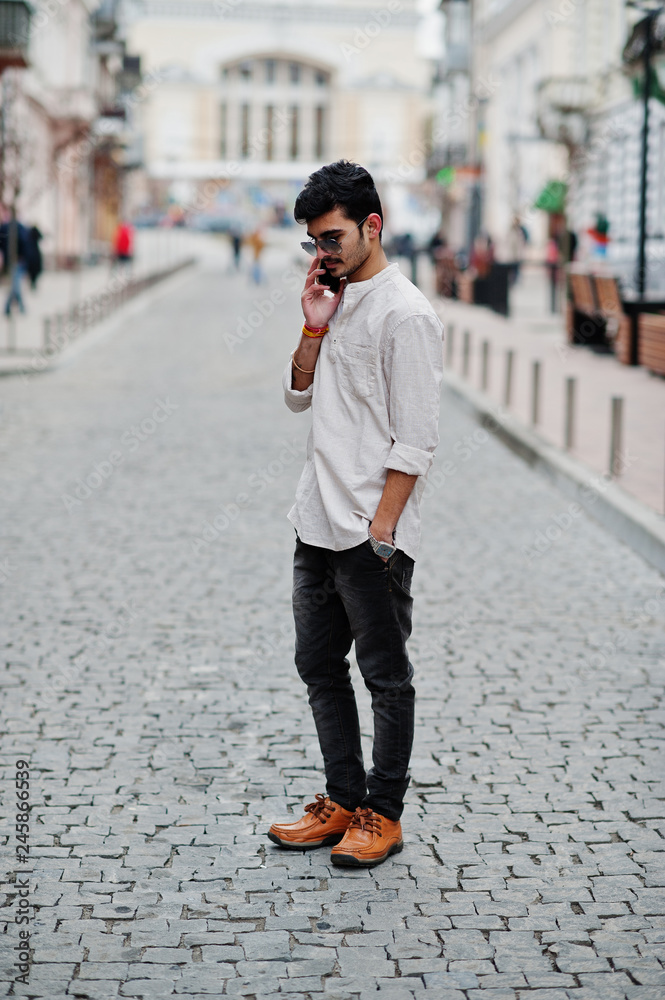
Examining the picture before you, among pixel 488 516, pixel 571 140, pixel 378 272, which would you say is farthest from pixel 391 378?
pixel 571 140

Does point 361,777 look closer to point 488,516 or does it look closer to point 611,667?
point 611,667

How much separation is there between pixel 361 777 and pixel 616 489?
557cm

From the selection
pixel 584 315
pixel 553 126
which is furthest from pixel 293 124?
pixel 584 315

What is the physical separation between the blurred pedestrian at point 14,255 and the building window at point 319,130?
8710 cm

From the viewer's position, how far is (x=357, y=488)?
3.69m

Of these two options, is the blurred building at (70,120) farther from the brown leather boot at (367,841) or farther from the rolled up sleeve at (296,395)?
the brown leather boot at (367,841)

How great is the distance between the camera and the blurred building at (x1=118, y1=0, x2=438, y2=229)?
346ft

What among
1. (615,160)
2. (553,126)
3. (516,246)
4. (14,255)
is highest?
(553,126)

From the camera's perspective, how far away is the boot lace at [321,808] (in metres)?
3.98

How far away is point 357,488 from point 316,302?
495 millimetres

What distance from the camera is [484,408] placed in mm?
13758

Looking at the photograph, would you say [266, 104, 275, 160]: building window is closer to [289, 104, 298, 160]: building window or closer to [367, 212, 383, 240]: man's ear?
[289, 104, 298, 160]: building window

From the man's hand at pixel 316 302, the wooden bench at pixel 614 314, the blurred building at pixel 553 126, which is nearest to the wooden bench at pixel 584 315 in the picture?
the wooden bench at pixel 614 314

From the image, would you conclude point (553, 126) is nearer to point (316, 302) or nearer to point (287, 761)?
point (287, 761)
